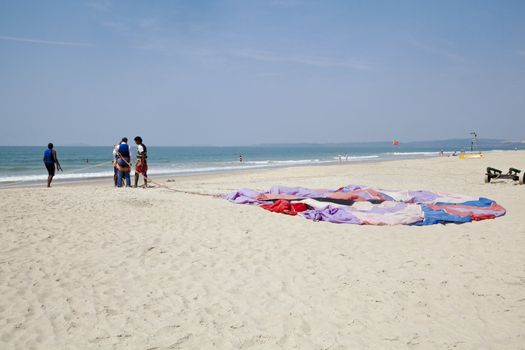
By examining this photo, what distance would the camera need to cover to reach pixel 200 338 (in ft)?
10.5

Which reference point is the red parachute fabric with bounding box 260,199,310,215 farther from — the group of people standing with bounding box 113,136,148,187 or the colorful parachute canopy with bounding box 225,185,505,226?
the group of people standing with bounding box 113,136,148,187

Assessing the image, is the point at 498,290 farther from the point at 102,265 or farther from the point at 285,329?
the point at 102,265

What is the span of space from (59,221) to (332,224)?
16.9 ft

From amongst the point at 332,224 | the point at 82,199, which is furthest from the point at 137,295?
the point at 82,199

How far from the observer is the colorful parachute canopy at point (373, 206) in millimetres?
7457

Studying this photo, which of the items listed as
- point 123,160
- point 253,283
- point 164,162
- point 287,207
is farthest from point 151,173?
point 253,283

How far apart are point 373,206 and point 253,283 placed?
4.86 metres

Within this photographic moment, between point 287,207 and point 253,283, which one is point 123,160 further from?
point 253,283

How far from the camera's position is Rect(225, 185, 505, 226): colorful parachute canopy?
294 inches

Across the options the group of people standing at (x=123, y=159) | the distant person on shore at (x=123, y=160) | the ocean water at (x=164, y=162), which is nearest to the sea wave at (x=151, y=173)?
the ocean water at (x=164, y=162)

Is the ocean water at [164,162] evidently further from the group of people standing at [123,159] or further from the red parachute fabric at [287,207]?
the red parachute fabric at [287,207]

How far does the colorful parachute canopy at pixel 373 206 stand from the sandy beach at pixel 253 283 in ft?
1.06

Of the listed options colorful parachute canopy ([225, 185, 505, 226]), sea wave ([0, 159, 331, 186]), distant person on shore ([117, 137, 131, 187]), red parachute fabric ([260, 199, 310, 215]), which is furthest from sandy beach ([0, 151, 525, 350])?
sea wave ([0, 159, 331, 186])

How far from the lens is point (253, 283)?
4.39 m
